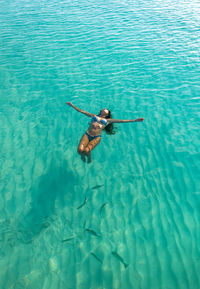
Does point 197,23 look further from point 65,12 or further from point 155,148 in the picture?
point 155,148

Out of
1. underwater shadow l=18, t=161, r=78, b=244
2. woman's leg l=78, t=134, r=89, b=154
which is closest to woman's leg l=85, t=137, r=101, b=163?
woman's leg l=78, t=134, r=89, b=154

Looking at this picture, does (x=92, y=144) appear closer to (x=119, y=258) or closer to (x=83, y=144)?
(x=83, y=144)

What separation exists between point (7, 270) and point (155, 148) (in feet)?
22.6

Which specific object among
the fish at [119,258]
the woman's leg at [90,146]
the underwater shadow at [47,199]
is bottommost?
the fish at [119,258]

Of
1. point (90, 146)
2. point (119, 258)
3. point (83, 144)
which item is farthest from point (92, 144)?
point (119, 258)

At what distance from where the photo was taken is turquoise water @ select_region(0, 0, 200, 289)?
596 cm

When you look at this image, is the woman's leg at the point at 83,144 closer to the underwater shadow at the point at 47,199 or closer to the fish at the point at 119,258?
the underwater shadow at the point at 47,199

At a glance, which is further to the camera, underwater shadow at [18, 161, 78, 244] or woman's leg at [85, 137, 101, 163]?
woman's leg at [85, 137, 101, 163]

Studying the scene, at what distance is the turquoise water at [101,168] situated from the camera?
5.96 m

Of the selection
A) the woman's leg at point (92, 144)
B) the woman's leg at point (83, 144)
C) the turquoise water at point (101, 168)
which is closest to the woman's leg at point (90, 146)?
the woman's leg at point (92, 144)

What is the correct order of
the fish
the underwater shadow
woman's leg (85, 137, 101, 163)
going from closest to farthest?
the fish → the underwater shadow → woman's leg (85, 137, 101, 163)

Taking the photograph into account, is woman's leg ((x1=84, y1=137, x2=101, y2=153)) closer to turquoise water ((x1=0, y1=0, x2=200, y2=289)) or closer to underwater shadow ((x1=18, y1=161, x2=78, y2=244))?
turquoise water ((x1=0, y1=0, x2=200, y2=289))

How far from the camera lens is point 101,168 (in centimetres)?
834

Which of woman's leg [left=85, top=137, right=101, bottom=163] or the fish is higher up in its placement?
woman's leg [left=85, top=137, right=101, bottom=163]
